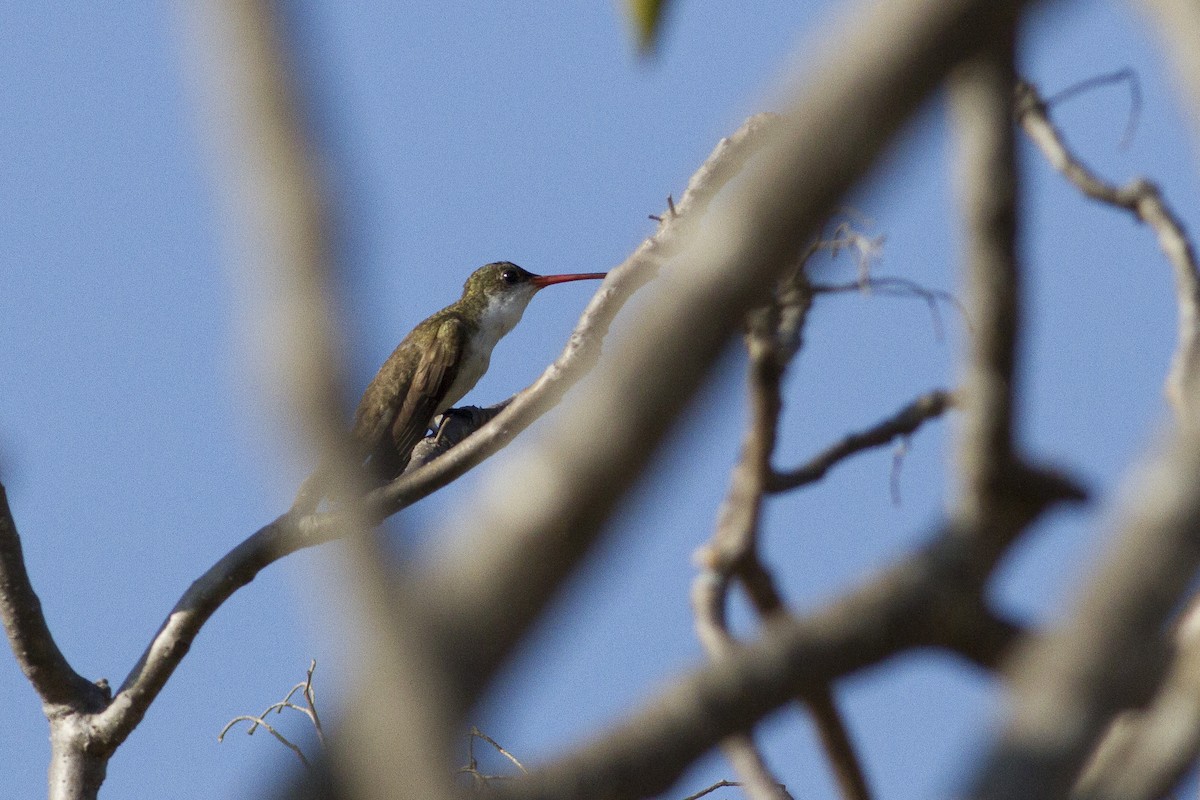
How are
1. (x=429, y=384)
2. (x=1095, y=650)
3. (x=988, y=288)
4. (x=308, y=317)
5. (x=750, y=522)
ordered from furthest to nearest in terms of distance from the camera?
(x=429, y=384)
(x=750, y=522)
(x=988, y=288)
(x=1095, y=650)
(x=308, y=317)

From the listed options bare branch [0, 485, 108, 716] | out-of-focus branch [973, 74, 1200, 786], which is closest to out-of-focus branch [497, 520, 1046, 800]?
out-of-focus branch [973, 74, 1200, 786]

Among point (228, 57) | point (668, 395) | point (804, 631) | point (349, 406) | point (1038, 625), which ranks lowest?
point (1038, 625)

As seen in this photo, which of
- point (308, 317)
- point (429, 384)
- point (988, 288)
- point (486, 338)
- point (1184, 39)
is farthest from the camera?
point (486, 338)

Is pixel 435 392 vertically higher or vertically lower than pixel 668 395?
higher

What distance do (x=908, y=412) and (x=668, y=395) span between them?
3.88 meters

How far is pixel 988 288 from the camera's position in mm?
3176

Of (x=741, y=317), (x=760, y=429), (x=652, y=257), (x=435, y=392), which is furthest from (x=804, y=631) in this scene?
(x=435, y=392)

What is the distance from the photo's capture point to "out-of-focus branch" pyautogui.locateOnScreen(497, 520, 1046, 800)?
237 cm

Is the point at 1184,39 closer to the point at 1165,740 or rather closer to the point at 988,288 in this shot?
the point at 988,288

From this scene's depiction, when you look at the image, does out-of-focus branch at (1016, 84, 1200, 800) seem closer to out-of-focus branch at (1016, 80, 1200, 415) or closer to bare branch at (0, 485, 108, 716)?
out-of-focus branch at (1016, 80, 1200, 415)

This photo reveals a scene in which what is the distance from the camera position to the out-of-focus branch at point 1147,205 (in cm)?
579

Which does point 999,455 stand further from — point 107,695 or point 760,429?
point 107,695

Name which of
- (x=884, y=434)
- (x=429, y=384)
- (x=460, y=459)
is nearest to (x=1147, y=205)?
(x=884, y=434)

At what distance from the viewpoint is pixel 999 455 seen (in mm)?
3324
